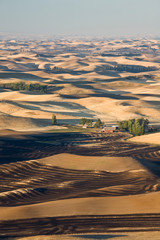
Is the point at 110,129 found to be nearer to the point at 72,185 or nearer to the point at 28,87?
the point at 72,185

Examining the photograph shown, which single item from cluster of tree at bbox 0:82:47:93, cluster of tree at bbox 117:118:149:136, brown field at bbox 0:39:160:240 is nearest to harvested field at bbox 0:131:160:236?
brown field at bbox 0:39:160:240

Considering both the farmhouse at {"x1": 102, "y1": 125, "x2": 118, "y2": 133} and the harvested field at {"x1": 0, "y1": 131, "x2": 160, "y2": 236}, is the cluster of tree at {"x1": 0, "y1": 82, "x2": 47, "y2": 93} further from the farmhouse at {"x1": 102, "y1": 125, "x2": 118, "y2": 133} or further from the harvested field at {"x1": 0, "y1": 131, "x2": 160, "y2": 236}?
the harvested field at {"x1": 0, "y1": 131, "x2": 160, "y2": 236}

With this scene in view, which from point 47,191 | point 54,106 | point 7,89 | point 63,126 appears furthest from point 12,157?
point 7,89

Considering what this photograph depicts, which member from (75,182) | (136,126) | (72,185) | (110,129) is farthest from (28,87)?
(72,185)

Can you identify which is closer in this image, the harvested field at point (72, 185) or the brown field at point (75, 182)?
the brown field at point (75, 182)

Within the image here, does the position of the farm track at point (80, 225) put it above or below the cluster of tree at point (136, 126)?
above

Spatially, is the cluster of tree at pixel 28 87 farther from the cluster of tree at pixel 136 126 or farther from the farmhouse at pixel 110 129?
the farmhouse at pixel 110 129

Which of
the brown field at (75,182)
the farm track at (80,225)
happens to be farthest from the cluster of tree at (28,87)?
the farm track at (80,225)

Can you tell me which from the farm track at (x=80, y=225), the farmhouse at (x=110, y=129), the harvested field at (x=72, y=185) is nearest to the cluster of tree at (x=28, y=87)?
the farmhouse at (x=110, y=129)

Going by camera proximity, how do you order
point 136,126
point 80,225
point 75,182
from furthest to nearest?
point 136,126
point 75,182
point 80,225

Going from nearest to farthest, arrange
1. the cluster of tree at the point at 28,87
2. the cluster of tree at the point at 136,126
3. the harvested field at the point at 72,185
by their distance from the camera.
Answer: the harvested field at the point at 72,185 < the cluster of tree at the point at 136,126 < the cluster of tree at the point at 28,87

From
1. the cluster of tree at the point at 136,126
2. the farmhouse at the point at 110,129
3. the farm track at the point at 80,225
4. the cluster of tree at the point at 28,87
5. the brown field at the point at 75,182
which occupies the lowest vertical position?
the cluster of tree at the point at 28,87

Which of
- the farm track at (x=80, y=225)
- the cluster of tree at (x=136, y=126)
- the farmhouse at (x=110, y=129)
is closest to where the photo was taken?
the farm track at (x=80, y=225)
